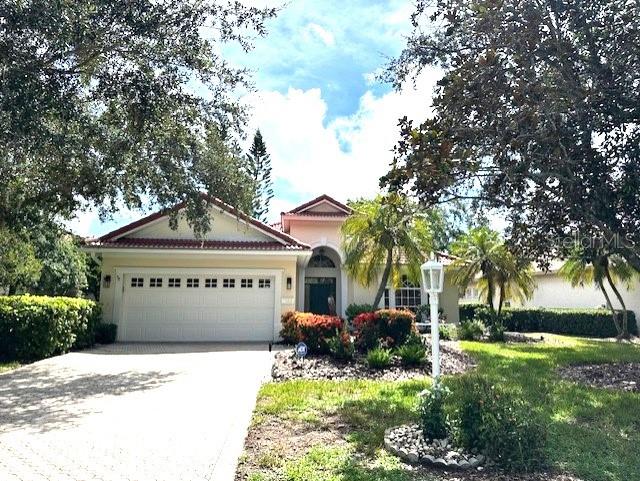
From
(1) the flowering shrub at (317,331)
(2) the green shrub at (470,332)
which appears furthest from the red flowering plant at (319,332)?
(2) the green shrub at (470,332)

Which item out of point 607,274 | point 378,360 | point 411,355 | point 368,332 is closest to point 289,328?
point 368,332

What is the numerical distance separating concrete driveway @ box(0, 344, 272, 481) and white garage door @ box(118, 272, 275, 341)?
4.43 m

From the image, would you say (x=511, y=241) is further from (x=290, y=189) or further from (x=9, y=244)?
(x=290, y=189)

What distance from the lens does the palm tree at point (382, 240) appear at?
16953 millimetres

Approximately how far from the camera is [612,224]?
855 cm

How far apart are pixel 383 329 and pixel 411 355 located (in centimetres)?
156

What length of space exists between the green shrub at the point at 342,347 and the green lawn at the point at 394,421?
1.93 meters

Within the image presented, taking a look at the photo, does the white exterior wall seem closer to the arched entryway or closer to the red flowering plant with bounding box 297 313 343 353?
the arched entryway

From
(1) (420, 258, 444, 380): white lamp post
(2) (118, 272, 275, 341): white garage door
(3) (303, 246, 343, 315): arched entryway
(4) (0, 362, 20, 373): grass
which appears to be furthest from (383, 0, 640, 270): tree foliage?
(3) (303, 246, 343, 315): arched entryway

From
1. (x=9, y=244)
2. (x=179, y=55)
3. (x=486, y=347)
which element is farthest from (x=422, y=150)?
(x=9, y=244)

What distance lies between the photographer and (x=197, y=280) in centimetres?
1833

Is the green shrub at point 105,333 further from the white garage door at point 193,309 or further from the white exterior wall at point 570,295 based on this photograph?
the white exterior wall at point 570,295

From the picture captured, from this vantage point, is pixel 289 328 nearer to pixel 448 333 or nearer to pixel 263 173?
pixel 448 333

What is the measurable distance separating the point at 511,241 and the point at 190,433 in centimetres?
899
